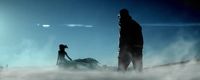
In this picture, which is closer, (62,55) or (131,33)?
(131,33)

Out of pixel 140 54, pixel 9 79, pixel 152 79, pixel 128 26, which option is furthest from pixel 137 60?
pixel 9 79

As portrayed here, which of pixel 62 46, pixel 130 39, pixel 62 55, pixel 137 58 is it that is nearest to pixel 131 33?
pixel 130 39

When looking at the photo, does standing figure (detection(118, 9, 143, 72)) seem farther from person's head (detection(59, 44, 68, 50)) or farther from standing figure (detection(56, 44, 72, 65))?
person's head (detection(59, 44, 68, 50))

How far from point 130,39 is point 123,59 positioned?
55 cm

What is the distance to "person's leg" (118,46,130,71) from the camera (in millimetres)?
10500

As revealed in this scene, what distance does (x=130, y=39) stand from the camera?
10.4m

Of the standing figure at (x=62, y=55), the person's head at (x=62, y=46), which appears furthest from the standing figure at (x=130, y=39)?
the person's head at (x=62, y=46)

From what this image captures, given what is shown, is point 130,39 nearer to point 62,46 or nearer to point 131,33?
point 131,33

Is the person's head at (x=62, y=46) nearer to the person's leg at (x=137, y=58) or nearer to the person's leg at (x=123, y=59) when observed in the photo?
the person's leg at (x=123, y=59)

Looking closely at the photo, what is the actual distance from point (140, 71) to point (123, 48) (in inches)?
27.7

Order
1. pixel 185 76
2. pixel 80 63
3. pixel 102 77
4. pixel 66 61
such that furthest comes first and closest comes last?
pixel 66 61 → pixel 80 63 → pixel 102 77 → pixel 185 76

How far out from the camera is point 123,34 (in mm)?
10469

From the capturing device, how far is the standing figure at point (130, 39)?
10.3 metres

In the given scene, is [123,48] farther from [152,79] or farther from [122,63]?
[152,79]
